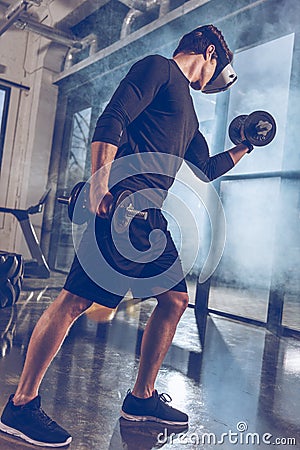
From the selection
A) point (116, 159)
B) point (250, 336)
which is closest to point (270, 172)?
point (250, 336)

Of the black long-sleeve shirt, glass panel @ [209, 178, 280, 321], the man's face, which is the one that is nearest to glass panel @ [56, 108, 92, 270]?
glass panel @ [209, 178, 280, 321]

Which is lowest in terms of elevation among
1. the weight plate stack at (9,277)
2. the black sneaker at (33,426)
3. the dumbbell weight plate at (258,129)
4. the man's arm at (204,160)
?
the black sneaker at (33,426)

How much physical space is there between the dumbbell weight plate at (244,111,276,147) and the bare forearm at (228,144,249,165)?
4cm

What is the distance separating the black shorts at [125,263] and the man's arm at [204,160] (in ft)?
0.95

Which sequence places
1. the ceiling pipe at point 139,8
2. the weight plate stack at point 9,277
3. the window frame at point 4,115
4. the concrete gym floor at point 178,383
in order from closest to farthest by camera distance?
the concrete gym floor at point 178,383, the weight plate stack at point 9,277, the ceiling pipe at point 139,8, the window frame at point 4,115

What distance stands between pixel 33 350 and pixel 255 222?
295cm

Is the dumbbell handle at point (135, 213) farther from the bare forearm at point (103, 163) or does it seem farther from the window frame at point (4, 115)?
the window frame at point (4, 115)

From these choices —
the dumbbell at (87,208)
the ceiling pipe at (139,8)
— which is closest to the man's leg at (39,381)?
the dumbbell at (87,208)

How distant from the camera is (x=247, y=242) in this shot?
406 cm

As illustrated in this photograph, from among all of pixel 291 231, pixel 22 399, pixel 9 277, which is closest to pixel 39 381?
pixel 22 399

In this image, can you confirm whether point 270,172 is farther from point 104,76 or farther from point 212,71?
point 104,76

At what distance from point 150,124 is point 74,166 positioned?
191 inches

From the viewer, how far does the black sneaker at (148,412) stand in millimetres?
1498

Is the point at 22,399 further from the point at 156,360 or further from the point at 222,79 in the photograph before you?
the point at 222,79
